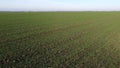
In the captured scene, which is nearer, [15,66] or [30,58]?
[15,66]

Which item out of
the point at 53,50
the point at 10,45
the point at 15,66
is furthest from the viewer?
the point at 10,45

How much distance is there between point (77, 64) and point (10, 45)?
6179 millimetres

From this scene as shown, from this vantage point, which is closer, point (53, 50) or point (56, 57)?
point (56, 57)

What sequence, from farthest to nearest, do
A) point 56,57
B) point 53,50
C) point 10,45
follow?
point 10,45
point 53,50
point 56,57

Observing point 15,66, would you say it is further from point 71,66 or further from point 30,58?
point 71,66

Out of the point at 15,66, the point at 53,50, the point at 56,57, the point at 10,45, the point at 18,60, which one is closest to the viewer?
the point at 15,66

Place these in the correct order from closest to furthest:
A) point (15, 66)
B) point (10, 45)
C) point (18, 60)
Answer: point (15, 66) → point (18, 60) → point (10, 45)

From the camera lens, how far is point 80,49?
1343cm

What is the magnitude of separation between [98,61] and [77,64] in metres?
1.46

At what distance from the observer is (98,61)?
35.2ft

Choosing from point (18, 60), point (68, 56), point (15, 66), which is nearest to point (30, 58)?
point (18, 60)

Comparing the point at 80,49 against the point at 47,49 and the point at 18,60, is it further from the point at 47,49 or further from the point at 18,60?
the point at 18,60

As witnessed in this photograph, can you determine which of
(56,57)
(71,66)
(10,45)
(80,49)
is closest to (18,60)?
(56,57)

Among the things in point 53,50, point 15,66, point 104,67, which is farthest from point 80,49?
point 15,66
